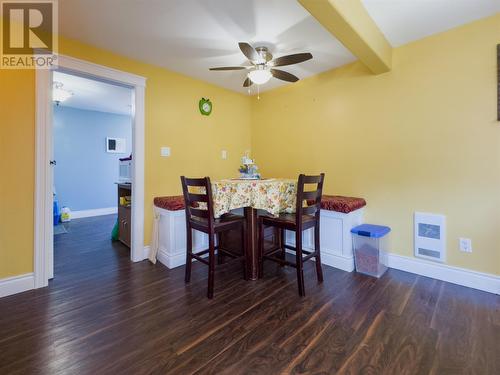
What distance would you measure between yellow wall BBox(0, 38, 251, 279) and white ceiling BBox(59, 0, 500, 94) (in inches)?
15.1

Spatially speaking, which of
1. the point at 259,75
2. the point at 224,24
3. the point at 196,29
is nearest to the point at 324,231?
the point at 259,75

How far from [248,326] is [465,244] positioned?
201cm

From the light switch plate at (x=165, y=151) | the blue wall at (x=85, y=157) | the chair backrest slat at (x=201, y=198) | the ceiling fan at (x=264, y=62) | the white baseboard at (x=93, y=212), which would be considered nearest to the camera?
the chair backrest slat at (x=201, y=198)

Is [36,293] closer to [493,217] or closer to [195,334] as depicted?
[195,334]

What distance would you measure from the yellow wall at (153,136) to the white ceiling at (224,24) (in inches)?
15.1

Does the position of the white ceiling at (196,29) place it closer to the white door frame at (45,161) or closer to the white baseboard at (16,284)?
the white door frame at (45,161)

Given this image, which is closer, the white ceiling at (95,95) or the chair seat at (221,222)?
the chair seat at (221,222)

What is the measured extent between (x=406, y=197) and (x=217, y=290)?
2.02 meters

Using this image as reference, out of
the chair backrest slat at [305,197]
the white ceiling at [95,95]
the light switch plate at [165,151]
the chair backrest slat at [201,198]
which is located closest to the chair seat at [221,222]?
the chair backrest slat at [201,198]

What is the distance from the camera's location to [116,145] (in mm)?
5562

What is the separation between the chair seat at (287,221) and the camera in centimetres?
213

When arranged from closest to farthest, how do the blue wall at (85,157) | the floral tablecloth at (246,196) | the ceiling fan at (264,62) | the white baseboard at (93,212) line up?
the ceiling fan at (264,62), the floral tablecloth at (246,196), the blue wall at (85,157), the white baseboard at (93,212)

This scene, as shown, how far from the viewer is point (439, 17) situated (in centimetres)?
198

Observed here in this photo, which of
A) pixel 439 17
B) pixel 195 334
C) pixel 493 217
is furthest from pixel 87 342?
pixel 439 17
